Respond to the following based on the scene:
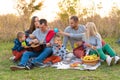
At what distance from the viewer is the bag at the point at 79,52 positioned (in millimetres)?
6570

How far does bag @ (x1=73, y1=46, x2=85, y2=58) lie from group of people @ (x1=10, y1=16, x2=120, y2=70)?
102 mm

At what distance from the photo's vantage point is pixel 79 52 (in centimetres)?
661

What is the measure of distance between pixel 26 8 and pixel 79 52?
5243 mm

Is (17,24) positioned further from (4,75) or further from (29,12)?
(4,75)

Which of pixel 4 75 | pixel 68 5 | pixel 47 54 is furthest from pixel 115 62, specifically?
pixel 68 5

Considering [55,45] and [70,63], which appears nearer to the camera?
[70,63]

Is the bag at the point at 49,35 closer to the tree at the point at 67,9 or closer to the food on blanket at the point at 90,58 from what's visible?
the food on blanket at the point at 90,58

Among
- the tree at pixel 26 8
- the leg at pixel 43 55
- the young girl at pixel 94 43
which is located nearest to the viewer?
the young girl at pixel 94 43

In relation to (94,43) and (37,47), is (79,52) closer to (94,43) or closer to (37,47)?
(94,43)

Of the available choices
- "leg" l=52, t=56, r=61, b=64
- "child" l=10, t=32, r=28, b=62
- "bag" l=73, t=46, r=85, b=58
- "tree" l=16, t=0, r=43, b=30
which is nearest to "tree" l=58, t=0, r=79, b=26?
"tree" l=16, t=0, r=43, b=30

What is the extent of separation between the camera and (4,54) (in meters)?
7.57

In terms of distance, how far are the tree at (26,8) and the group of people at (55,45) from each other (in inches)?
131

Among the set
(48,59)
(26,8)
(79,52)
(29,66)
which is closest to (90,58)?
(79,52)

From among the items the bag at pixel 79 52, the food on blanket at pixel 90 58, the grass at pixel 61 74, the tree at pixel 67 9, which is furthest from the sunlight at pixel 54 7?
the grass at pixel 61 74
